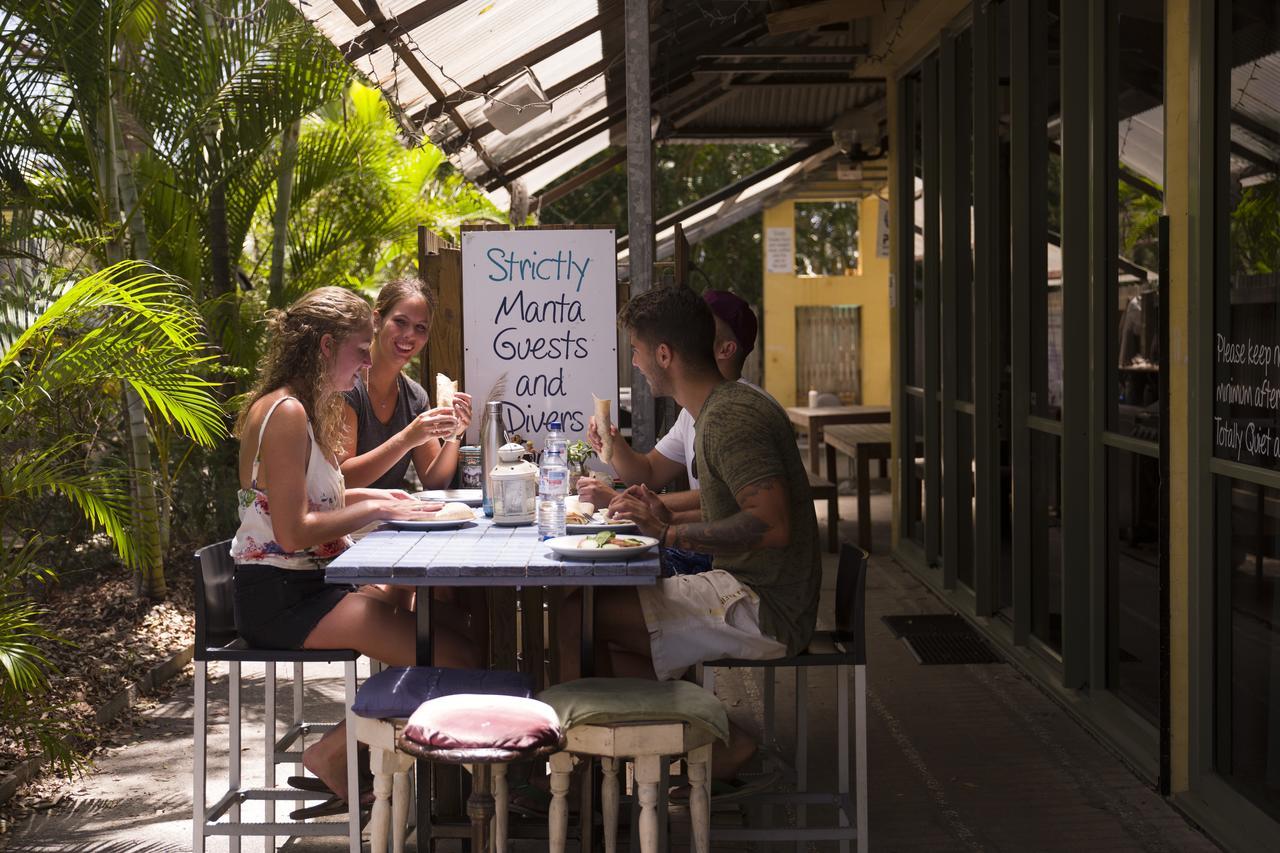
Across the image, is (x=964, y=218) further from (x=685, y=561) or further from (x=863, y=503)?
(x=685, y=561)

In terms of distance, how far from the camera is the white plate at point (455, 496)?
4271 mm

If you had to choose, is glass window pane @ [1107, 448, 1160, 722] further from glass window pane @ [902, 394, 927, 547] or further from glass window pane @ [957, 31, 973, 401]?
glass window pane @ [902, 394, 927, 547]

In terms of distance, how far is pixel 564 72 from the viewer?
7625 millimetres

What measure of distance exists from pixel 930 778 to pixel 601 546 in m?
1.91

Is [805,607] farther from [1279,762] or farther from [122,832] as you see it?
[122,832]

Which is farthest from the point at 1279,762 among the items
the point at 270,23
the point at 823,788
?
the point at 270,23

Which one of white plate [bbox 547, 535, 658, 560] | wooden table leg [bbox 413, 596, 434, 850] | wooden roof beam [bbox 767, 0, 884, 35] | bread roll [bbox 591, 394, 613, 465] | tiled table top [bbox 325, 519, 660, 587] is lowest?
wooden table leg [bbox 413, 596, 434, 850]

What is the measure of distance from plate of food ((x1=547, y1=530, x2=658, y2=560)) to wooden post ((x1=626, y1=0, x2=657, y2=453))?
4.48ft

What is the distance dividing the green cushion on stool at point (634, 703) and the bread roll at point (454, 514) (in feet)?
2.79

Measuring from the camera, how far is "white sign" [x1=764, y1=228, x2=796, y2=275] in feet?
62.9

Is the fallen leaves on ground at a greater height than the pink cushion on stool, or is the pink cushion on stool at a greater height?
the pink cushion on stool

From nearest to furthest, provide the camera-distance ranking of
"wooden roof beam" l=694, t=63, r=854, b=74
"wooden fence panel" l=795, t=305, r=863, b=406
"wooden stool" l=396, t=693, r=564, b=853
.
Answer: "wooden stool" l=396, t=693, r=564, b=853 < "wooden roof beam" l=694, t=63, r=854, b=74 < "wooden fence panel" l=795, t=305, r=863, b=406

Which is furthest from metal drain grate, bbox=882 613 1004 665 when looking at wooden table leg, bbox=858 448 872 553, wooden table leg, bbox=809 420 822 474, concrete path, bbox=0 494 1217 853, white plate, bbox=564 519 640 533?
wooden table leg, bbox=809 420 822 474

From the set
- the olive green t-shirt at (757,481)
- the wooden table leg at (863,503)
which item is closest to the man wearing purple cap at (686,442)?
the olive green t-shirt at (757,481)
